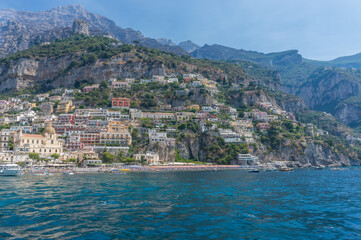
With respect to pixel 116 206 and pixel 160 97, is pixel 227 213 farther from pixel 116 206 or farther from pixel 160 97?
pixel 160 97

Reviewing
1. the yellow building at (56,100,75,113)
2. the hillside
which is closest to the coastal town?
the yellow building at (56,100,75,113)

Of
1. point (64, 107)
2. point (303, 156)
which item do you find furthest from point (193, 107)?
point (64, 107)

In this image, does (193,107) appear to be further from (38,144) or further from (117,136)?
(38,144)

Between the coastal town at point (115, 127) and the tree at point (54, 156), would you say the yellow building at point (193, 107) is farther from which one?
the tree at point (54, 156)

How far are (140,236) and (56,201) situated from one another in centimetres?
1348

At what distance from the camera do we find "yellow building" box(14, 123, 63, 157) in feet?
254

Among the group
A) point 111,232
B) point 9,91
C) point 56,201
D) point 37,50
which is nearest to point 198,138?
point 56,201

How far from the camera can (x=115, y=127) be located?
9519cm

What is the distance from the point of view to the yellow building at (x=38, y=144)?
254 feet

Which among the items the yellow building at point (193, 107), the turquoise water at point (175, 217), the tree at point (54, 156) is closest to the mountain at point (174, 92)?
the yellow building at point (193, 107)

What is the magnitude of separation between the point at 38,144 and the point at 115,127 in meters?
24.9

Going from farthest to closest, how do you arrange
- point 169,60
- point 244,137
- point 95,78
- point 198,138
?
point 169,60
point 95,78
point 244,137
point 198,138

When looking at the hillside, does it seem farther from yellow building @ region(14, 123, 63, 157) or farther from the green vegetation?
yellow building @ region(14, 123, 63, 157)

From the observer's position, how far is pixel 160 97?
414ft
